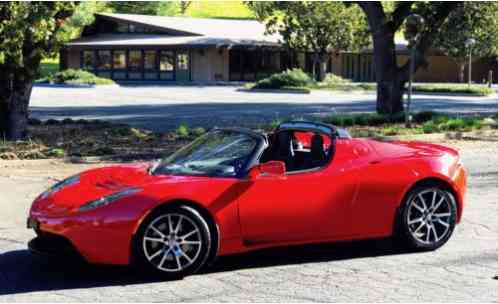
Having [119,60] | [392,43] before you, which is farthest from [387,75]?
[119,60]

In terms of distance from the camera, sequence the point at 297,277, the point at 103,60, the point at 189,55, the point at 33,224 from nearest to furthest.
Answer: the point at 297,277 → the point at 33,224 → the point at 189,55 → the point at 103,60

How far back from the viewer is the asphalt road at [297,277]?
5.95 m

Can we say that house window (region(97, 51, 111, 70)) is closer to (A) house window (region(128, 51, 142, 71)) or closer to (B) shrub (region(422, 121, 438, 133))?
(A) house window (region(128, 51, 142, 71))

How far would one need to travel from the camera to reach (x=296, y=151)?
739 cm

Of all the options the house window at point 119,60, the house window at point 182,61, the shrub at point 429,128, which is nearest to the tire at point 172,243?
the shrub at point 429,128

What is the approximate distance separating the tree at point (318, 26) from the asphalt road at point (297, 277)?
41935mm

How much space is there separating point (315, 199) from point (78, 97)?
2954 cm

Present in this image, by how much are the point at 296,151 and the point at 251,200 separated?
92 cm

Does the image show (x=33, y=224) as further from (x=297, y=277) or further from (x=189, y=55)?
(x=189, y=55)

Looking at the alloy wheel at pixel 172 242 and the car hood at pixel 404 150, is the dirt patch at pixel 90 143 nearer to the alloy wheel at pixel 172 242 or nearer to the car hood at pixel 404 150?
the car hood at pixel 404 150

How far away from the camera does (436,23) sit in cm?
1994

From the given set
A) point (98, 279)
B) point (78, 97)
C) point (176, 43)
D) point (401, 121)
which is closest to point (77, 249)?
point (98, 279)

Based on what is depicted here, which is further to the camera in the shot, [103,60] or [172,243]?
[103,60]

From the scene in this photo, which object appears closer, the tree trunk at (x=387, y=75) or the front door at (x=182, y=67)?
the tree trunk at (x=387, y=75)
